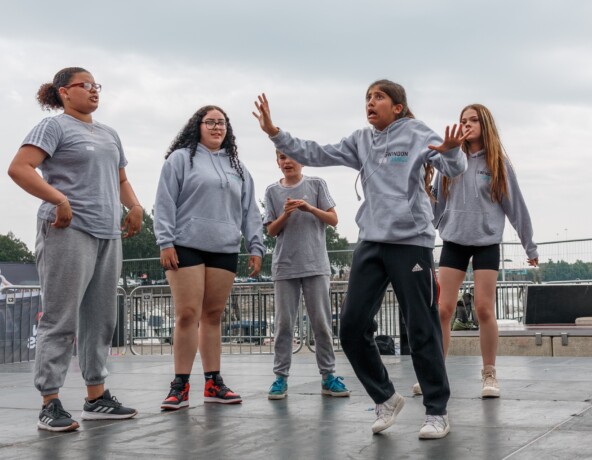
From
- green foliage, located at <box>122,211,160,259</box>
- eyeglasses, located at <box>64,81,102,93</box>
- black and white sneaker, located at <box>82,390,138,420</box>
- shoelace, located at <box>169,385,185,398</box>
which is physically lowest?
black and white sneaker, located at <box>82,390,138,420</box>

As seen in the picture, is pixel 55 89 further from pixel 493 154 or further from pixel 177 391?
pixel 493 154

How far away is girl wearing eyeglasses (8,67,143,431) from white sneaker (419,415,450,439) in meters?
1.89

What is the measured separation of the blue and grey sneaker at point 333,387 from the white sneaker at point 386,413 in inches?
58.8

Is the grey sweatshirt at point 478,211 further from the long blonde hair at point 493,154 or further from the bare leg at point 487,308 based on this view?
the bare leg at point 487,308

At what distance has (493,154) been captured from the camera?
5.70 m

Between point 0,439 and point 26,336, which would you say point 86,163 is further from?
point 26,336

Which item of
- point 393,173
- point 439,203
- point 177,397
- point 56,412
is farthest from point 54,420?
point 439,203

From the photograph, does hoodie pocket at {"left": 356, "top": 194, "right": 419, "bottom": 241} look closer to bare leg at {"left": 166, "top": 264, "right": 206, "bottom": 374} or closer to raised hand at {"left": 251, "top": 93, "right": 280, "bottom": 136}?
raised hand at {"left": 251, "top": 93, "right": 280, "bottom": 136}

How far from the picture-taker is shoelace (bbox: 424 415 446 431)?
4.11m

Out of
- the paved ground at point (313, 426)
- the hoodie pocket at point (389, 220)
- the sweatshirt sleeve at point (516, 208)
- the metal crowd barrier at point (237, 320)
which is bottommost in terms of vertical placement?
the paved ground at point (313, 426)

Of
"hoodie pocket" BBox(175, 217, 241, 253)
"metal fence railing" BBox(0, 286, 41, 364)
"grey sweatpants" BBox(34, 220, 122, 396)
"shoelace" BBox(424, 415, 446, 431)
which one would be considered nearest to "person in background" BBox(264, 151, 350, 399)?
"hoodie pocket" BBox(175, 217, 241, 253)

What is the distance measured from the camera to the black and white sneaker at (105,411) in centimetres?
500

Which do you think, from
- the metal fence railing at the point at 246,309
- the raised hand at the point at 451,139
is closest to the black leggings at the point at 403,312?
the raised hand at the point at 451,139

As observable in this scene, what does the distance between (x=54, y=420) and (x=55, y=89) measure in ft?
6.33
